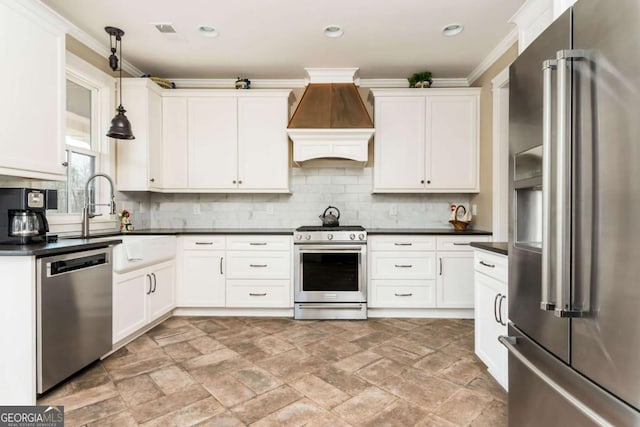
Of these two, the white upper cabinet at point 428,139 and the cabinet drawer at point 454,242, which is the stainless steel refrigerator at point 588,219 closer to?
the cabinet drawer at point 454,242

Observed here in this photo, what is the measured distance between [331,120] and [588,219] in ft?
9.36

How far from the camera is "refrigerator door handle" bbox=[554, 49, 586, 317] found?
0.98 metres

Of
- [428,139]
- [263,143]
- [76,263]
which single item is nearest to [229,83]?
[263,143]

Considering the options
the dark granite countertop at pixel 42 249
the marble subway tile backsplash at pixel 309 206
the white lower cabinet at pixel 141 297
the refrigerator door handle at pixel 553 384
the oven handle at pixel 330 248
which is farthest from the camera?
the marble subway tile backsplash at pixel 309 206

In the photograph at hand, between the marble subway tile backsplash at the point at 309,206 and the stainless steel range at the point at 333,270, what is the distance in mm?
682

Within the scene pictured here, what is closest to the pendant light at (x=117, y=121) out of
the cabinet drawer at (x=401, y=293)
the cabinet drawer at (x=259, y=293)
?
the cabinet drawer at (x=259, y=293)

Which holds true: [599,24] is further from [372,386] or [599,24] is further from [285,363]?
[285,363]

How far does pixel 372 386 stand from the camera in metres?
2.12

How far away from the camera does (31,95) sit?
2170mm

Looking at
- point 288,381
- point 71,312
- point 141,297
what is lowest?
point 288,381

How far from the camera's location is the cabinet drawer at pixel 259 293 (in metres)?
3.51

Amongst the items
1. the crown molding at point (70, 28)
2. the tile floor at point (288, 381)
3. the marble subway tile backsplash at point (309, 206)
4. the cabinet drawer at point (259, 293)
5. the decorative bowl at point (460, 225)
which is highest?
the crown molding at point (70, 28)

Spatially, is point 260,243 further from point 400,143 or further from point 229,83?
point 229,83

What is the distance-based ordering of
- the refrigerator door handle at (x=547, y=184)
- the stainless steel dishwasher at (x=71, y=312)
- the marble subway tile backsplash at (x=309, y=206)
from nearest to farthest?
the refrigerator door handle at (x=547, y=184) < the stainless steel dishwasher at (x=71, y=312) < the marble subway tile backsplash at (x=309, y=206)
